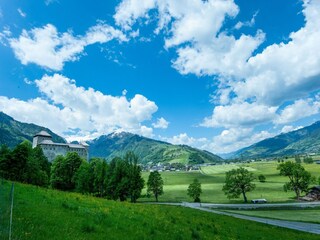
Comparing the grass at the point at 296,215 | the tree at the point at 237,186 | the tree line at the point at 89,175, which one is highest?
the tree line at the point at 89,175

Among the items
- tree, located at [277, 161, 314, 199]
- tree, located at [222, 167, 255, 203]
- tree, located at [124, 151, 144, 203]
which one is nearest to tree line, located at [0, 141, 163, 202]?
tree, located at [124, 151, 144, 203]

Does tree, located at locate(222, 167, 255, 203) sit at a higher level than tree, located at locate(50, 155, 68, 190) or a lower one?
lower

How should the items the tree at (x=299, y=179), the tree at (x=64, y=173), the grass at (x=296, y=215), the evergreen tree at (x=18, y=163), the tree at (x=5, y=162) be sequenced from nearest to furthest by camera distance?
the grass at (x=296, y=215)
the tree at (x=5, y=162)
the evergreen tree at (x=18, y=163)
the tree at (x=64, y=173)
the tree at (x=299, y=179)

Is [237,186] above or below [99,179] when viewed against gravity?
below

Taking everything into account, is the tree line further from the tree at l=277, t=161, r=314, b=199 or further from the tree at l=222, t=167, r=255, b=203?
the tree at l=277, t=161, r=314, b=199

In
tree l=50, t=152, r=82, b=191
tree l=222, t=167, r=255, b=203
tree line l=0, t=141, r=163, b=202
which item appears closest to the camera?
tree line l=0, t=141, r=163, b=202

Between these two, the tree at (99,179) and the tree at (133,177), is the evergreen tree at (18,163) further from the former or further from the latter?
the tree at (133,177)

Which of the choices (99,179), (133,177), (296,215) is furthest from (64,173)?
(296,215)

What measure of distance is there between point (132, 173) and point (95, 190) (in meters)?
15.0

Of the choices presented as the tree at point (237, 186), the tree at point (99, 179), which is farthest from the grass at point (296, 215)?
the tree at point (237, 186)

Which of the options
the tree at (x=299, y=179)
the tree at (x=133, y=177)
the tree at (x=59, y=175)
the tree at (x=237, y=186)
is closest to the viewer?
the tree at (x=59, y=175)

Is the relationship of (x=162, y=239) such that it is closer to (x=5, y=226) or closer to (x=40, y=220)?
(x=40, y=220)

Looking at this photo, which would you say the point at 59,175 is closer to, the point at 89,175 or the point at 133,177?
the point at 89,175

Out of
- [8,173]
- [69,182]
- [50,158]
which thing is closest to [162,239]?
[8,173]
